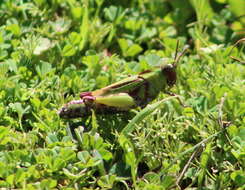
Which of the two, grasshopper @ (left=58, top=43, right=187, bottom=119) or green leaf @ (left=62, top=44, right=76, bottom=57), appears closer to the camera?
grasshopper @ (left=58, top=43, right=187, bottom=119)

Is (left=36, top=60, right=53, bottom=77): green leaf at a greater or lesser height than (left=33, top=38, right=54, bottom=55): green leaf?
lesser

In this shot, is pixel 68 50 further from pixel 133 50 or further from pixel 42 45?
pixel 133 50

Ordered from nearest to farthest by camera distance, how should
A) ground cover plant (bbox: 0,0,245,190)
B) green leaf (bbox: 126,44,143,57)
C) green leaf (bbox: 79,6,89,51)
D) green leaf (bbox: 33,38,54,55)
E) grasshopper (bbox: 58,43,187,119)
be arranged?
ground cover plant (bbox: 0,0,245,190) → grasshopper (bbox: 58,43,187,119) → green leaf (bbox: 33,38,54,55) → green leaf (bbox: 79,6,89,51) → green leaf (bbox: 126,44,143,57)

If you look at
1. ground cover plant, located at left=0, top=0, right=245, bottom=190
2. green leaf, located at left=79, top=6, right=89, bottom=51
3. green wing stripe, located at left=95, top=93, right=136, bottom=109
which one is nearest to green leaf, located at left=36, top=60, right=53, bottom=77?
ground cover plant, located at left=0, top=0, right=245, bottom=190

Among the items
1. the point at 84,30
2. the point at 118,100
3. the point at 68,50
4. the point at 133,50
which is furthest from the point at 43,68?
the point at 133,50

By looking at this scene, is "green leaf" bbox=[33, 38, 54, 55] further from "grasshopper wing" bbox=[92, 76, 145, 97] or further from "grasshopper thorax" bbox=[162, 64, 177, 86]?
"grasshopper thorax" bbox=[162, 64, 177, 86]

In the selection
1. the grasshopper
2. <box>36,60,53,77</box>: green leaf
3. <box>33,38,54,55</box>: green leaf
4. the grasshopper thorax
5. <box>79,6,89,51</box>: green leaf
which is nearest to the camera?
the grasshopper
